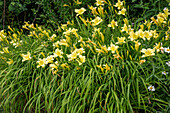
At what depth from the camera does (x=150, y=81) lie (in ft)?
6.51

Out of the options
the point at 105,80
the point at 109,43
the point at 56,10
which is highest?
the point at 56,10

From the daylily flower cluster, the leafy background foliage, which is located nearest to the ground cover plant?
the daylily flower cluster

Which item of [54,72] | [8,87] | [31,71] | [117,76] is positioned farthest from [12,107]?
[117,76]

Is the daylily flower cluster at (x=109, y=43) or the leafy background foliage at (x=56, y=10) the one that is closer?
the daylily flower cluster at (x=109, y=43)

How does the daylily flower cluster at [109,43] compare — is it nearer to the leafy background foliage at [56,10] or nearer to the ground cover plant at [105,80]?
the ground cover plant at [105,80]

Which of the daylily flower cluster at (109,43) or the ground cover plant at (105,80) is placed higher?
the daylily flower cluster at (109,43)

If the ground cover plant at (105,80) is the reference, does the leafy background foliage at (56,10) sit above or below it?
above

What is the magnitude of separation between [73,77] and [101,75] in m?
0.34

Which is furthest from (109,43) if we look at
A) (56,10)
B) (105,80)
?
(56,10)

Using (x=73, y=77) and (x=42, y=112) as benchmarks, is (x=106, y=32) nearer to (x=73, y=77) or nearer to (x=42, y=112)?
(x=73, y=77)

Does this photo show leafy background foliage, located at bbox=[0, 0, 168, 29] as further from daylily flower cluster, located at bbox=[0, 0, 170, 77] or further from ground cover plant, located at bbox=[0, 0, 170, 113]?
ground cover plant, located at bbox=[0, 0, 170, 113]

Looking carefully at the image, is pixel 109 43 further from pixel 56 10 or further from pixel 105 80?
pixel 56 10

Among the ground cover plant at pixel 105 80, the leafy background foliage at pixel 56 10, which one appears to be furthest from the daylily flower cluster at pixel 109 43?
the leafy background foliage at pixel 56 10

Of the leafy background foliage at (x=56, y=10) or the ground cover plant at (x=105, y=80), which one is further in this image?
the leafy background foliage at (x=56, y=10)
